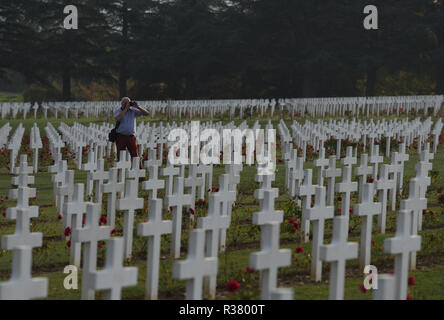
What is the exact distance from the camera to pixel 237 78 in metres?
53.9

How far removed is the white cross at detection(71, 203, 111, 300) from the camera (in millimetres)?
5332

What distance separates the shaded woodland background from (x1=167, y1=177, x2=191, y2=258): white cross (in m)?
38.9

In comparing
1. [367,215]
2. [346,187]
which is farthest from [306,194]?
[367,215]

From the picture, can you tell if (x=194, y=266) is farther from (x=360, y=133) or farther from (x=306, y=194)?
(x=360, y=133)

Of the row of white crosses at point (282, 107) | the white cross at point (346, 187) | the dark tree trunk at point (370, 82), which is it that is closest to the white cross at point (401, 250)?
the white cross at point (346, 187)

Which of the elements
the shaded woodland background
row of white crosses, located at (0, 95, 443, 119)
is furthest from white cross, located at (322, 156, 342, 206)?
the shaded woodland background

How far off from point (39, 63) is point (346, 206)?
44513 millimetres

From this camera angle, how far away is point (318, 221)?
657 centimetres

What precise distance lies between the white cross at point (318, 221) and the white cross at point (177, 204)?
1093mm

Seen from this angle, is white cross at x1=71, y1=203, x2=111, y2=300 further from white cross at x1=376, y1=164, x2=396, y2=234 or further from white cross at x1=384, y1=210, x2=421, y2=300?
white cross at x1=376, y1=164, x2=396, y2=234

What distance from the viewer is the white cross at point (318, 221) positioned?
21.4 ft

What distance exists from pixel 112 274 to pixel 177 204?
2.47 m

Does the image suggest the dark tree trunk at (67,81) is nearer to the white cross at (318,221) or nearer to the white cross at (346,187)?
the white cross at (346,187)
